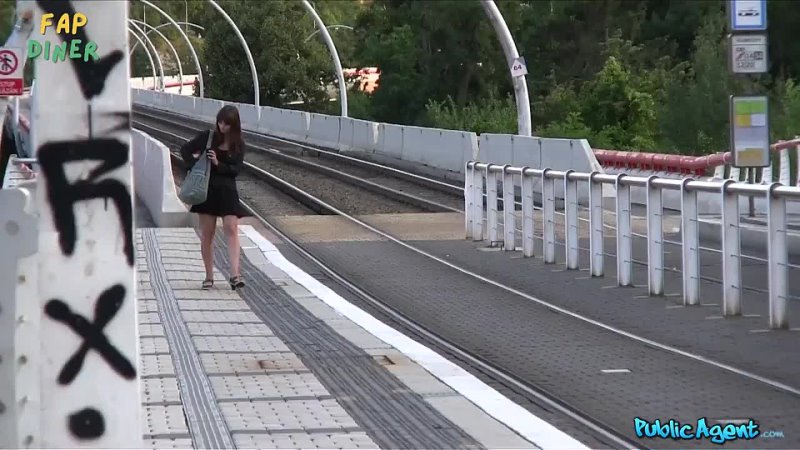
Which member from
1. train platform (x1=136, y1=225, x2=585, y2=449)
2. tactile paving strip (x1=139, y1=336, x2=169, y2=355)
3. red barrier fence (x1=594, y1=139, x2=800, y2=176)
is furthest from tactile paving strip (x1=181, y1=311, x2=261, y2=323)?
red barrier fence (x1=594, y1=139, x2=800, y2=176)

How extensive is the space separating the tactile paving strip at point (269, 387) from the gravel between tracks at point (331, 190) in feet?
56.6

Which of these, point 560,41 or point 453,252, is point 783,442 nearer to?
point 453,252

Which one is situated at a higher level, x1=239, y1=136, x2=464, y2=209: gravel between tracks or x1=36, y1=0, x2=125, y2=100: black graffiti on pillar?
x1=36, y1=0, x2=125, y2=100: black graffiti on pillar

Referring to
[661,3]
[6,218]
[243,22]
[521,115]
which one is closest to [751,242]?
[6,218]

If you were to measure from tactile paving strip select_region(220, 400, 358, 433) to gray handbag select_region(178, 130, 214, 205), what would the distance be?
18.4ft

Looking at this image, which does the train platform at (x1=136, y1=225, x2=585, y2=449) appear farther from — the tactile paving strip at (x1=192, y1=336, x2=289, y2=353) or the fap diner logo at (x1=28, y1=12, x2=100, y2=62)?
the fap diner logo at (x1=28, y1=12, x2=100, y2=62)

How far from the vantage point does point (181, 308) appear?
13297mm

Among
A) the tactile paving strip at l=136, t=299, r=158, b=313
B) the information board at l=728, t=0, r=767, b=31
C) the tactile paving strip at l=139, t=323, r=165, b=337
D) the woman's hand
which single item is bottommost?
the tactile paving strip at l=136, t=299, r=158, b=313

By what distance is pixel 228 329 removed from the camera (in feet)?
39.5

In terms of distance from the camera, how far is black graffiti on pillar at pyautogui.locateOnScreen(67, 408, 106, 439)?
5043 mm

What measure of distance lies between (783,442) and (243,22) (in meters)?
93.3

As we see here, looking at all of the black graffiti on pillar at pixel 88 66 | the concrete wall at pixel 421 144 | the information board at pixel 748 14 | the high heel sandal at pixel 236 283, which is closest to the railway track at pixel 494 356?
the high heel sandal at pixel 236 283

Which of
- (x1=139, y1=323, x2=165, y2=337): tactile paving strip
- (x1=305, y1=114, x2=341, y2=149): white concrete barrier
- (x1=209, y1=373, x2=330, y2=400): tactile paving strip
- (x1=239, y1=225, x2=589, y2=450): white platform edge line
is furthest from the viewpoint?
(x1=305, y1=114, x2=341, y2=149): white concrete barrier

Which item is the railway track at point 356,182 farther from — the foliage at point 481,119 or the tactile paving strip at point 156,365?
the tactile paving strip at point 156,365
